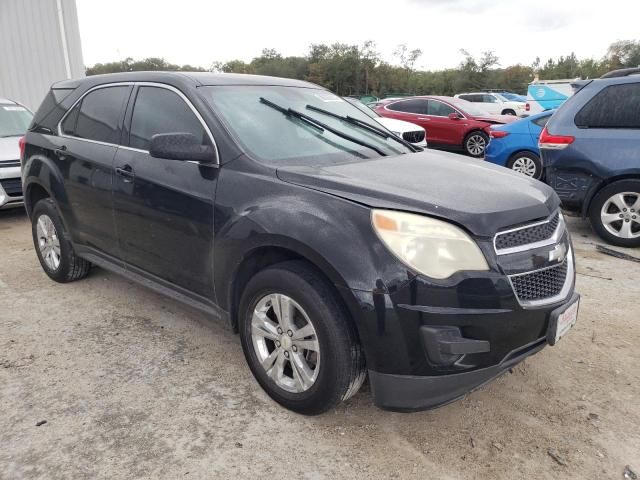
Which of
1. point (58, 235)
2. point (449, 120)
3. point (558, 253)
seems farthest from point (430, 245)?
point (449, 120)

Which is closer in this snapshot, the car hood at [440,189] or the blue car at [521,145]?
the car hood at [440,189]

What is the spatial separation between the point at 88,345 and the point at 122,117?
154 cm

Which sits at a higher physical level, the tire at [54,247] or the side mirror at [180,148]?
the side mirror at [180,148]

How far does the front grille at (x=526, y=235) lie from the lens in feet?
→ 7.53

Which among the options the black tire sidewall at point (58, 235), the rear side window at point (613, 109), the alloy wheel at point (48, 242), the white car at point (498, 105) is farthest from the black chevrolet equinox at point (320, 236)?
the white car at point (498, 105)

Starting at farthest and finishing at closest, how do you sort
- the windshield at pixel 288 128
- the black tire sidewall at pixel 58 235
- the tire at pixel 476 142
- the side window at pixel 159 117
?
the tire at pixel 476 142 < the black tire sidewall at pixel 58 235 < the side window at pixel 159 117 < the windshield at pixel 288 128

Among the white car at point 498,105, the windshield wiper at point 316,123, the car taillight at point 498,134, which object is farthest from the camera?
the white car at point 498,105

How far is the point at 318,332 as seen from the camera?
7.79ft

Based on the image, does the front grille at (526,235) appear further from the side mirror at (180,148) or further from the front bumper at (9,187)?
the front bumper at (9,187)

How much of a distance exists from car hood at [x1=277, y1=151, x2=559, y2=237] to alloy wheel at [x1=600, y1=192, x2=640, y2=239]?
9.58 ft

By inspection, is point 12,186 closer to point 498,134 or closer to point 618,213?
point 618,213

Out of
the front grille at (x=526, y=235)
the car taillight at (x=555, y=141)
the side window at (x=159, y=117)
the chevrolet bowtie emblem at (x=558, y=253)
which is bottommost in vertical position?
the chevrolet bowtie emblem at (x=558, y=253)

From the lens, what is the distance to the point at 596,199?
5.40m

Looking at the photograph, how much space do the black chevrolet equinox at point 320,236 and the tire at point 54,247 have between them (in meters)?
0.62
